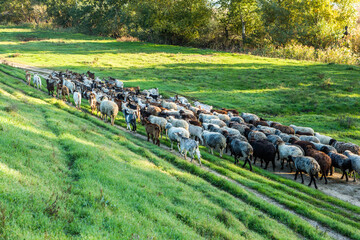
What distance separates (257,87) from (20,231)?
3599cm

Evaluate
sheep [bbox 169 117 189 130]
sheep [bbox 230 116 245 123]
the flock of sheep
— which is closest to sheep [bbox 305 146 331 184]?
the flock of sheep

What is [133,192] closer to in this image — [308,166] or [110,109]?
[308,166]

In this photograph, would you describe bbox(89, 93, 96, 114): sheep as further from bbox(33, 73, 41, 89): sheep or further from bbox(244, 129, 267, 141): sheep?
bbox(244, 129, 267, 141): sheep

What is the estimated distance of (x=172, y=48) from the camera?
63.9 metres

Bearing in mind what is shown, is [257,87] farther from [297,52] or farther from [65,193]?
[65,193]

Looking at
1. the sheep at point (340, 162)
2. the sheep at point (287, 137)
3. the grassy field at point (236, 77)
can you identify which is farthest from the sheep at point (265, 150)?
the grassy field at point (236, 77)

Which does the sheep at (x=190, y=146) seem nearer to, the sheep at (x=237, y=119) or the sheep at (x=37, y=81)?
the sheep at (x=237, y=119)

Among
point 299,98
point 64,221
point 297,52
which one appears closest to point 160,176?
point 64,221

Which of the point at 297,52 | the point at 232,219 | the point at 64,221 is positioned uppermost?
the point at 297,52

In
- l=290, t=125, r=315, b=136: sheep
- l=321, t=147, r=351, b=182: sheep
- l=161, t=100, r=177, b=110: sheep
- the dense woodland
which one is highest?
the dense woodland

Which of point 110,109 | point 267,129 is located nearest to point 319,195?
point 267,129

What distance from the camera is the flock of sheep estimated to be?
15.7 m

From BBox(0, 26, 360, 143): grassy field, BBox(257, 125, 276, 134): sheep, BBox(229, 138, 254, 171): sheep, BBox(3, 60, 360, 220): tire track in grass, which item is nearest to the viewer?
BBox(3, 60, 360, 220): tire track in grass

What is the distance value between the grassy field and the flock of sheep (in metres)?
5.48
